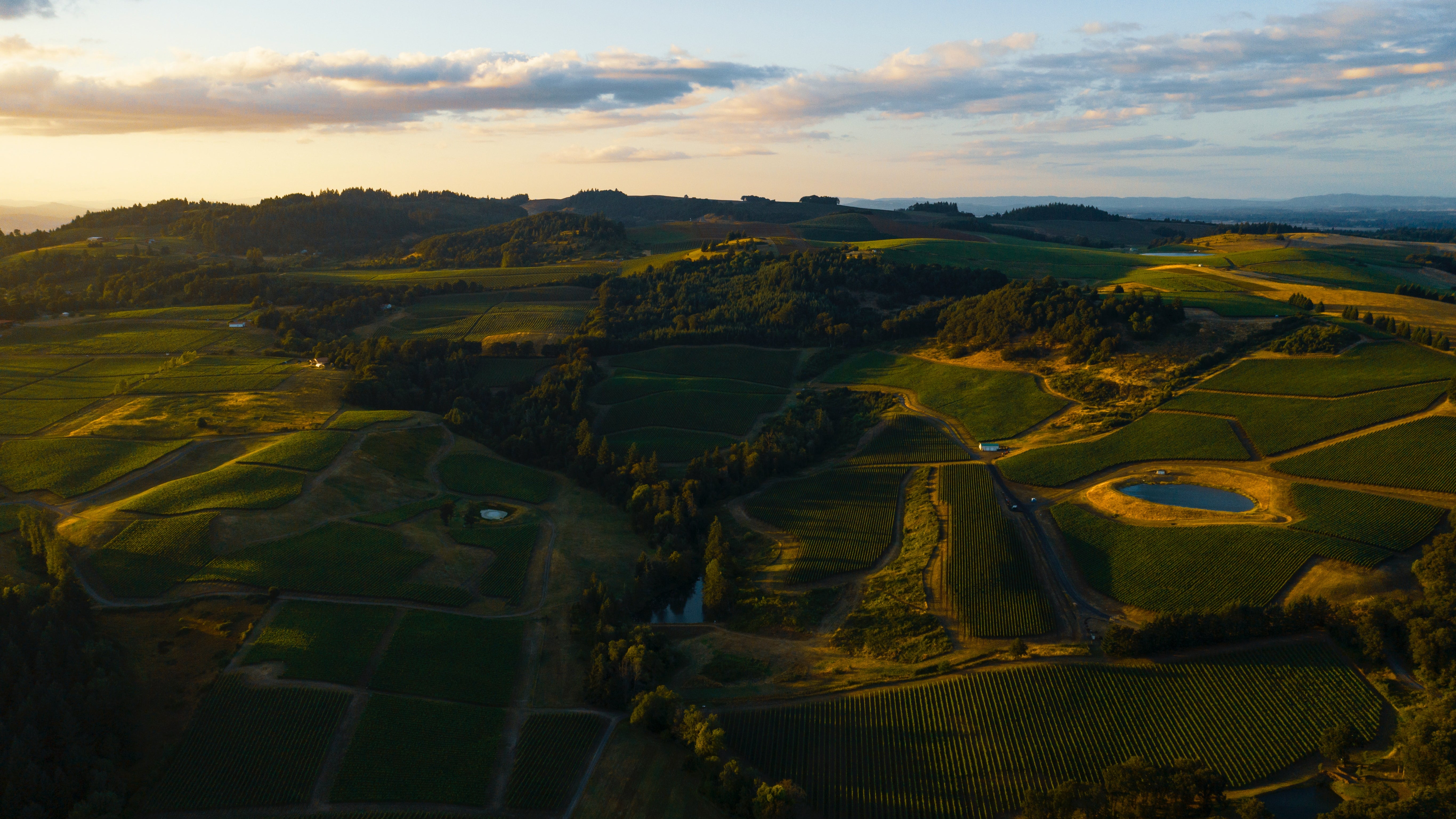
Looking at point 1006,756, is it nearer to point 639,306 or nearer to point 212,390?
point 212,390

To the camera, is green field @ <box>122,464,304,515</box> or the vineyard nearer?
the vineyard

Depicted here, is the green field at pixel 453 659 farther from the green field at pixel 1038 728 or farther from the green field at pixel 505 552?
the green field at pixel 1038 728

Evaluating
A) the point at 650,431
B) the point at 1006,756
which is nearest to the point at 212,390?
the point at 650,431

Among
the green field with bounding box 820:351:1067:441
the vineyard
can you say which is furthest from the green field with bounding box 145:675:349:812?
the green field with bounding box 820:351:1067:441

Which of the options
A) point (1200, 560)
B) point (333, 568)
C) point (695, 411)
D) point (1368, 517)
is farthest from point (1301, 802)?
point (695, 411)

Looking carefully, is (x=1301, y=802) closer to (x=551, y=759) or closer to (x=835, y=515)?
(x=551, y=759)

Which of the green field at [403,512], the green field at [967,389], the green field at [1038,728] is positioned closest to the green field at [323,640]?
the green field at [403,512]

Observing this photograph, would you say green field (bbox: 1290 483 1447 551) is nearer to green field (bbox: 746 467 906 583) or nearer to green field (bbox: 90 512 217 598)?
green field (bbox: 746 467 906 583)
